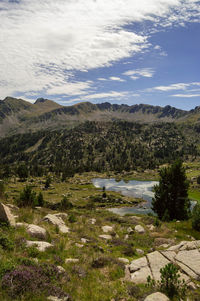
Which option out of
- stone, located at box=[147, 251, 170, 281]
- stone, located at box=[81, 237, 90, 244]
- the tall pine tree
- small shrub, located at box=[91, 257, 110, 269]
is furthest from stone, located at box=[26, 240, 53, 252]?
the tall pine tree

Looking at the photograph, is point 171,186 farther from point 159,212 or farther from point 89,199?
point 89,199

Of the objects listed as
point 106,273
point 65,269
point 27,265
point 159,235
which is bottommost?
point 159,235

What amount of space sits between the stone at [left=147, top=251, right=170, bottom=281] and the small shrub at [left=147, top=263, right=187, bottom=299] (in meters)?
1.05

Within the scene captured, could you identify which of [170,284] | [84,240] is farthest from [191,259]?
[84,240]

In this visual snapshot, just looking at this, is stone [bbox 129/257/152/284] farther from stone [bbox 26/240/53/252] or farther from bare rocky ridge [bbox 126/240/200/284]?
stone [bbox 26/240/53/252]

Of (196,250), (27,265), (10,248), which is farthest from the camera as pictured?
(196,250)

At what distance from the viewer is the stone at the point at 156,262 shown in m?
10.4

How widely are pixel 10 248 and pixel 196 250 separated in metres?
11.6

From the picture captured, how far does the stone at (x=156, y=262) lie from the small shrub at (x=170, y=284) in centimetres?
105

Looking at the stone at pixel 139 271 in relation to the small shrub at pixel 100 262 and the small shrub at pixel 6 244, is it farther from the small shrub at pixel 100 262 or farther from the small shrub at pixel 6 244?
the small shrub at pixel 6 244

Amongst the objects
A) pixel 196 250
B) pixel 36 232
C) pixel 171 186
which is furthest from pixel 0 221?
pixel 171 186

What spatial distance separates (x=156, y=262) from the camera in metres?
11.5

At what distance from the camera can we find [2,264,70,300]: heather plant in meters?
7.18

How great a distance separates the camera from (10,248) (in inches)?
416
